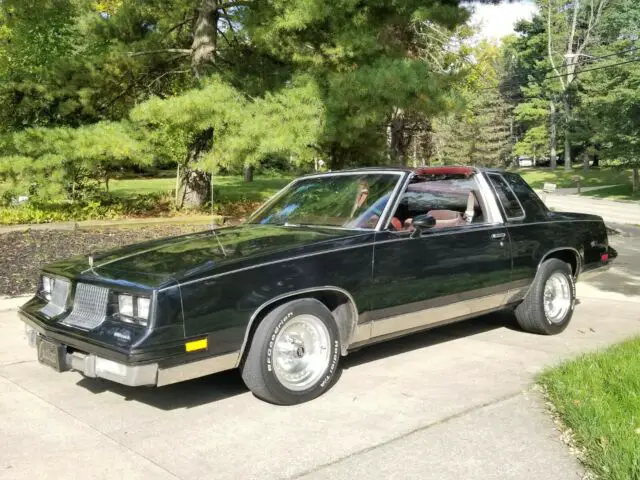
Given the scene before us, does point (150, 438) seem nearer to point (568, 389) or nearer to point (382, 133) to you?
point (568, 389)

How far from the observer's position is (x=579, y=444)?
11.9ft

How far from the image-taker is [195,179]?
15023mm

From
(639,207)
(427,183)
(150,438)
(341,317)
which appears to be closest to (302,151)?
(427,183)

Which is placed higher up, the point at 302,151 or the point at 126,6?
the point at 126,6

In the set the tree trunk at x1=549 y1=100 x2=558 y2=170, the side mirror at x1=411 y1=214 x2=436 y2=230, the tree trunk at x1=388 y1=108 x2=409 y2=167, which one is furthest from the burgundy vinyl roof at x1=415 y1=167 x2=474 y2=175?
the tree trunk at x1=549 y1=100 x2=558 y2=170

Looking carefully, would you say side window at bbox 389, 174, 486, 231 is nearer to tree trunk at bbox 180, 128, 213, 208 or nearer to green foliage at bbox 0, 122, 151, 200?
green foliage at bbox 0, 122, 151, 200

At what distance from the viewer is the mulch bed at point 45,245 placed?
8.45 m

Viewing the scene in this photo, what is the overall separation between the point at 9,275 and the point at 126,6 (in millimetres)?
8240

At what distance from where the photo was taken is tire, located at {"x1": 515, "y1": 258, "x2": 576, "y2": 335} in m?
6.08

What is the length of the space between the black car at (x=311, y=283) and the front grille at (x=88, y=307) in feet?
0.04

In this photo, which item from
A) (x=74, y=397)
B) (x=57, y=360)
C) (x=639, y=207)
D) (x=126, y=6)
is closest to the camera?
(x=57, y=360)

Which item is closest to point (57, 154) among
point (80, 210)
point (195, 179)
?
point (80, 210)

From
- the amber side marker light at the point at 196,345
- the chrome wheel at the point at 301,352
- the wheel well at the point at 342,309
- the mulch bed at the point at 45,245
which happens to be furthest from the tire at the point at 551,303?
the mulch bed at the point at 45,245

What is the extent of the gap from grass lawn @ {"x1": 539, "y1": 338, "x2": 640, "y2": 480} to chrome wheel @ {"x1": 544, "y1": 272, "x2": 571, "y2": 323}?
3.28ft
